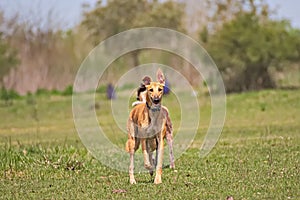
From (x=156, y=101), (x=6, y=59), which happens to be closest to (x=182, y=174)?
(x=156, y=101)

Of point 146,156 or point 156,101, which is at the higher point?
point 156,101

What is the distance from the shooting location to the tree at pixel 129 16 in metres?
64.2

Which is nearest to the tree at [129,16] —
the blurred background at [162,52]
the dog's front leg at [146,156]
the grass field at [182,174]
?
the blurred background at [162,52]

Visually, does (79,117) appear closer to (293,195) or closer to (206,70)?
(206,70)

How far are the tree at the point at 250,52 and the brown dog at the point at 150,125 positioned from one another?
31041mm

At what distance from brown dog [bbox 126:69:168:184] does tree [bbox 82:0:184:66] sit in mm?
51354

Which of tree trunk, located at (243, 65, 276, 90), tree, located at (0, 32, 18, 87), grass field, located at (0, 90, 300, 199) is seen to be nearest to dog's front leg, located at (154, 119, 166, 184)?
grass field, located at (0, 90, 300, 199)

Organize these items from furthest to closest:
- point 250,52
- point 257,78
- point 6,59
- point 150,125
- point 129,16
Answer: point 129,16 < point 6,59 < point 257,78 < point 250,52 < point 150,125

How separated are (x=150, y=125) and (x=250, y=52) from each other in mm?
31305

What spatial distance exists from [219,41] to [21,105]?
1243cm

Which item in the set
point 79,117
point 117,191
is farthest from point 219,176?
point 79,117

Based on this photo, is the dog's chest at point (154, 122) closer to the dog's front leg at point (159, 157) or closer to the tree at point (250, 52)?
the dog's front leg at point (159, 157)

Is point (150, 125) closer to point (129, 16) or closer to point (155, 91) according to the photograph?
point (155, 91)

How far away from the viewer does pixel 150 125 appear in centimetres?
1185
